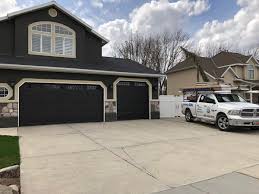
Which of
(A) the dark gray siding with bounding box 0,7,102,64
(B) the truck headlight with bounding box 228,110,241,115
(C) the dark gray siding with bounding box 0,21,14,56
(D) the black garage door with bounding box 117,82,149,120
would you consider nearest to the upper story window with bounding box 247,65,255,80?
(D) the black garage door with bounding box 117,82,149,120

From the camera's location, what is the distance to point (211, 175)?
5320 millimetres

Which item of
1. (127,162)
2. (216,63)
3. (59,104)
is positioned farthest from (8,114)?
(216,63)

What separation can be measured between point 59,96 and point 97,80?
96.5 inches

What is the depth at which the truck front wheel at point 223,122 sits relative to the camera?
11664 millimetres

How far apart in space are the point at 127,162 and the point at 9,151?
3479mm

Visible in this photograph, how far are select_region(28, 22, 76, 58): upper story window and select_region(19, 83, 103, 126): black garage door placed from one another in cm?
210

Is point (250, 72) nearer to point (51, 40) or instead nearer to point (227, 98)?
point (227, 98)

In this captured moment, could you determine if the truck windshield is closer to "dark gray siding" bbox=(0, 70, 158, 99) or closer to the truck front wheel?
the truck front wheel

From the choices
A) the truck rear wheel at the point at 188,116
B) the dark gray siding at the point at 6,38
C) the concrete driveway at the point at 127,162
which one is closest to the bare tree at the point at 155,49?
the truck rear wheel at the point at 188,116

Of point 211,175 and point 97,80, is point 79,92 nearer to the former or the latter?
point 97,80

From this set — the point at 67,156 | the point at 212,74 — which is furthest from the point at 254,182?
the point at 212,74

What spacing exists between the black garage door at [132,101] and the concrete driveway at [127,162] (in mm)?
6419

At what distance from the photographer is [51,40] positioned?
14.5 meters

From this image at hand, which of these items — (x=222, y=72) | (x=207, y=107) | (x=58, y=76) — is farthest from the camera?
(x=222, y=72)
